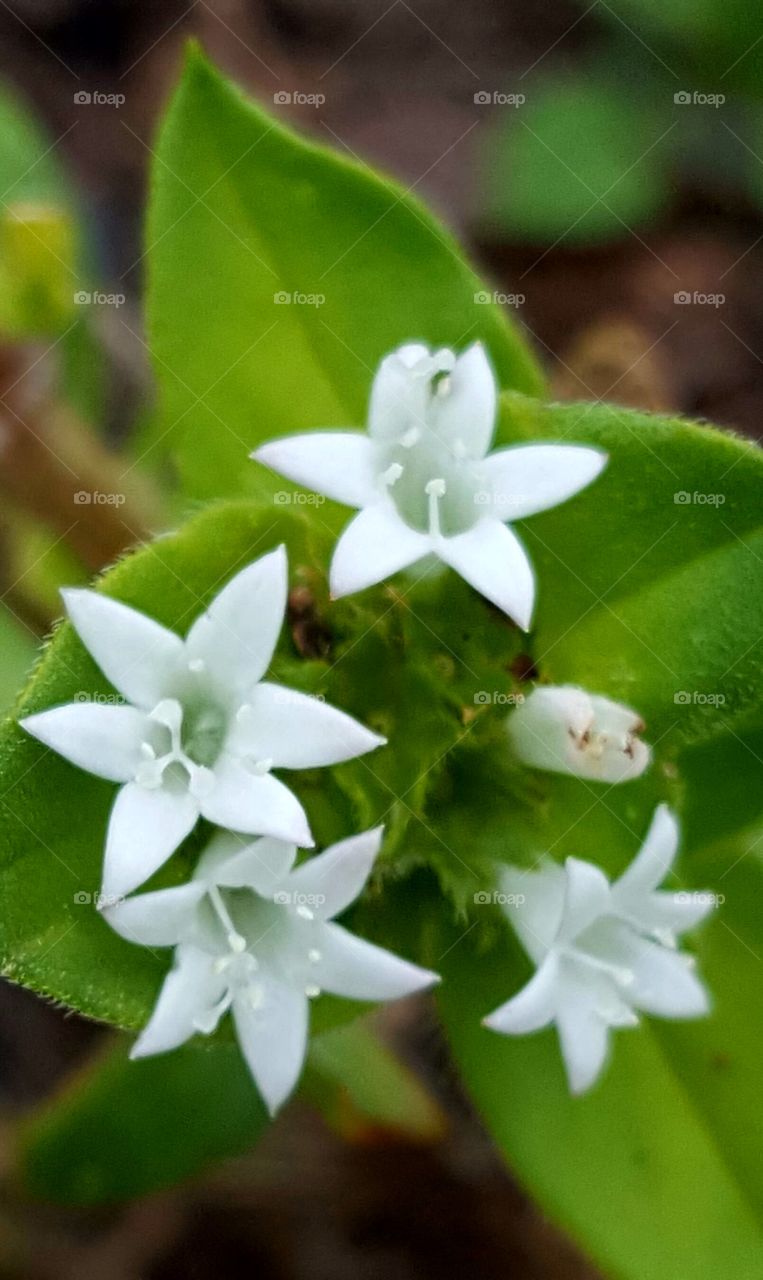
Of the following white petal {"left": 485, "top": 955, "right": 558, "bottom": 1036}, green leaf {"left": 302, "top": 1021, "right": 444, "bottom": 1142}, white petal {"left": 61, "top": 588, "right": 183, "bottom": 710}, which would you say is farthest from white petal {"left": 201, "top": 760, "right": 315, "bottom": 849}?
green leaf {"left": 302, "top": 1021, "right": 444, "bottom": 1142}

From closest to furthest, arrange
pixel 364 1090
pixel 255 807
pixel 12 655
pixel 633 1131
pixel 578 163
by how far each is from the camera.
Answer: pixel 255 807
pixel 633 1131
pixel 12 655
pixel 364 1090
pixel 578 163

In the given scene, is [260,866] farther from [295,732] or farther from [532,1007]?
[532,1007]

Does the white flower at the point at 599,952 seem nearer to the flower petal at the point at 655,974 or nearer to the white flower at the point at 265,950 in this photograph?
the flower petal at the point at 655,974

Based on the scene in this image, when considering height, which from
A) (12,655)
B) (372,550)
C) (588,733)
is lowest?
(12,655)

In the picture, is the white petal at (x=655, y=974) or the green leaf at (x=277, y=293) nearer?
the white petal at (x=655, y=974)

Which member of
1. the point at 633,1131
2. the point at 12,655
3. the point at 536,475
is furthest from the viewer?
the point at 12,655

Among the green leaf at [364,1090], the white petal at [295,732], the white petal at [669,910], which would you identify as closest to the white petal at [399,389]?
the white petal at [295,732]

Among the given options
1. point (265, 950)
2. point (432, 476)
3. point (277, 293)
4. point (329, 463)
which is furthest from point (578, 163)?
point (265, 950)

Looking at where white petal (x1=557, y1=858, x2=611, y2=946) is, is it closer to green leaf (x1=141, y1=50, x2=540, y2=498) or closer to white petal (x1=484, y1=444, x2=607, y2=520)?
white petal (x1=484, y1=444, x2=607, y2=520)
